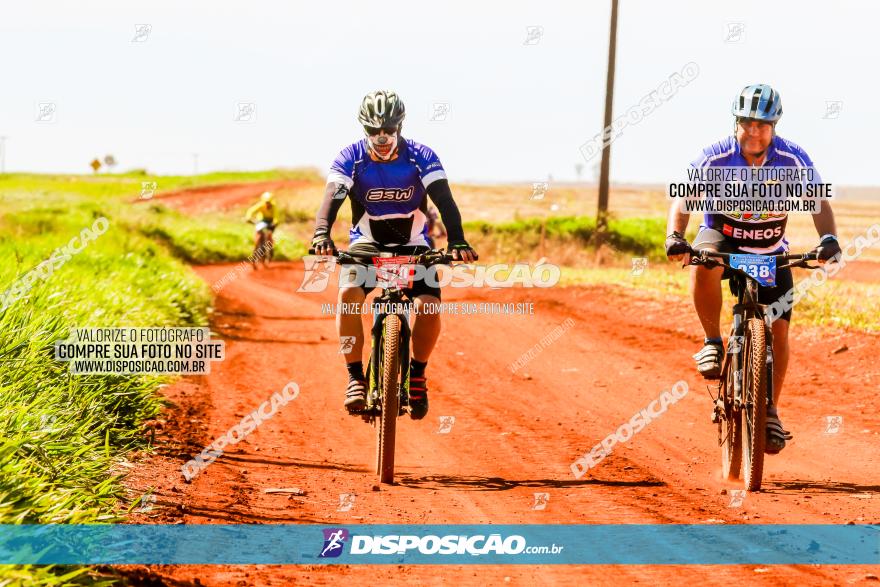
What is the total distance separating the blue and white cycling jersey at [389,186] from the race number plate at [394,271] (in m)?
0.45

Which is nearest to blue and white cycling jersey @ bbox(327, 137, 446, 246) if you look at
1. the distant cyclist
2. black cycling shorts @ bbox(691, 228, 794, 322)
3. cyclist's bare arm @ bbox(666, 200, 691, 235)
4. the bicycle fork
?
the bicycle fork

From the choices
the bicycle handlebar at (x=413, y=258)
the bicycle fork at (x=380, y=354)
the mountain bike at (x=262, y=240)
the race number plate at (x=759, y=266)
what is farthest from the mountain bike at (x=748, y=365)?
the mountain bike at (x=262, y=240)

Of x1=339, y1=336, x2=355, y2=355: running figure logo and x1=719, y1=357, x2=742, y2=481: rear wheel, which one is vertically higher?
x1=339, y1=336, x2=355, y2=355: running figure logo

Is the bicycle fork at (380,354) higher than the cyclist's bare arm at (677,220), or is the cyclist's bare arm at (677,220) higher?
the cyclist's bare arm at (677,220)

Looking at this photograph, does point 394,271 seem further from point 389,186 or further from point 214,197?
point 214,197

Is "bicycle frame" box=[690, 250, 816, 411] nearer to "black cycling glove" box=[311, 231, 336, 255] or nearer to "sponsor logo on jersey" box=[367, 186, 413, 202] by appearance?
"sponsor logo on jersey" box=[367, 186, 413, 202]

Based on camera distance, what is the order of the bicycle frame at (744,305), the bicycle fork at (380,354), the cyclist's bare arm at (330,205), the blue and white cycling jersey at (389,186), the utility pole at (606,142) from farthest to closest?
the utility pole at (606,142), the blue and white cycling jersey at (389,186), the cyclist's bare arm at (330,205), the bicycle fork at (380,354), the bicycle frame at (744,305)

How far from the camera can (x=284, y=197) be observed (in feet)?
182

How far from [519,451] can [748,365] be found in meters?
2.21

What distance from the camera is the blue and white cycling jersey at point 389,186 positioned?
778 cm

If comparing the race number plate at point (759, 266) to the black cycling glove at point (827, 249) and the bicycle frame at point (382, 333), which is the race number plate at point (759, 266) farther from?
the bicycle frame at point (382, 333)

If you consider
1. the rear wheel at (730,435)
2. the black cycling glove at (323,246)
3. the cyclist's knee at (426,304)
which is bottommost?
the rear wheel at (730,435)

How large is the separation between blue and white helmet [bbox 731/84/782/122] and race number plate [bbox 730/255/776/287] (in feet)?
3.07

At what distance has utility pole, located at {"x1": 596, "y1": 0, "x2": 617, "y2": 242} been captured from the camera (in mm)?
27109
